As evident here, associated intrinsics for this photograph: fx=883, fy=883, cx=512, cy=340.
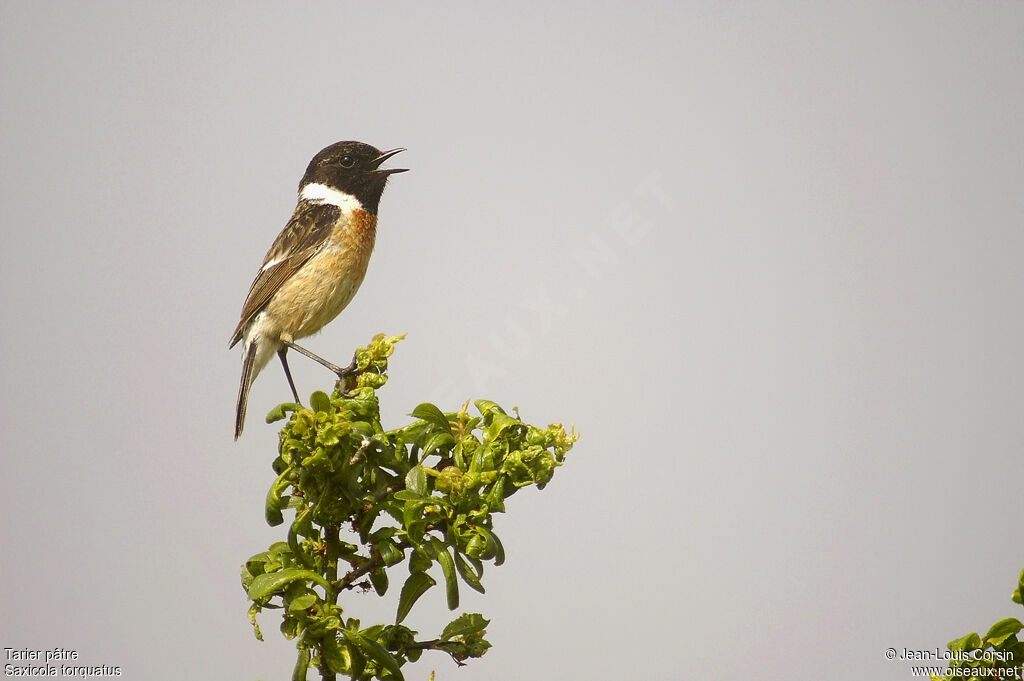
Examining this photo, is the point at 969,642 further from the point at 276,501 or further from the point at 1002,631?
the point at 276,501

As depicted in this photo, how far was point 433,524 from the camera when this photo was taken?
2.54 metres

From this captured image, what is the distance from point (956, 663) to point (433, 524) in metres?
1.57

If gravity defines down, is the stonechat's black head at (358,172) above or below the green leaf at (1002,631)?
above

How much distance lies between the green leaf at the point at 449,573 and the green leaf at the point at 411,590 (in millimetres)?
157

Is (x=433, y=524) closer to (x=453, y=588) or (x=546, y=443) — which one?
(x=453, y=588)

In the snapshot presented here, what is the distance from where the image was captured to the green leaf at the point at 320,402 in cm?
259

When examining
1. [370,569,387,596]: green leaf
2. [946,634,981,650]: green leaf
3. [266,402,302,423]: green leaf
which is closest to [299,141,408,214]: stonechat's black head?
[266,402,302,423]: green leaf

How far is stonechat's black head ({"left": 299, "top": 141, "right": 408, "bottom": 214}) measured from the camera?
5305 mm

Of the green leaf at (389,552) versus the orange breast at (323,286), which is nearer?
the green leaf at (389,552)

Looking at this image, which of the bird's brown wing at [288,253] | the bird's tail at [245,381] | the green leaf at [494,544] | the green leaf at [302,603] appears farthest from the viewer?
the bird's brown wing at [288,253]

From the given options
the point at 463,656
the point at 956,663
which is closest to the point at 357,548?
the point at 463,656

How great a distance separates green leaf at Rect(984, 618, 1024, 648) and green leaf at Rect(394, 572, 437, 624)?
1.60 metres

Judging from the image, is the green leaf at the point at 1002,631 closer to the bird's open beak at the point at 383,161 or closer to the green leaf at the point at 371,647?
the green leaf at the point at 371,647

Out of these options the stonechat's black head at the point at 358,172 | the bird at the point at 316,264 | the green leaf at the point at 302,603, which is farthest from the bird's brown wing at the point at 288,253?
the green leaf at the point at 302,603
